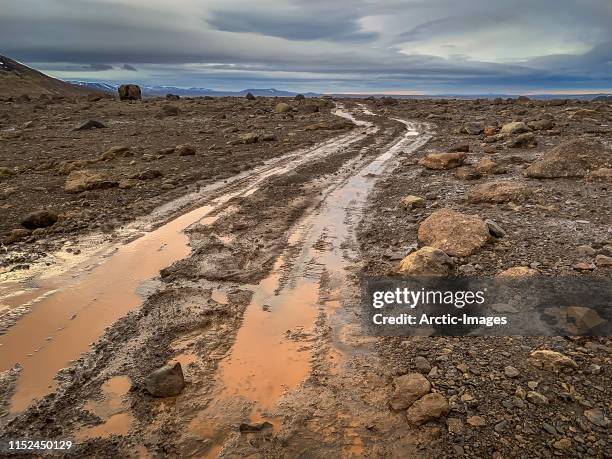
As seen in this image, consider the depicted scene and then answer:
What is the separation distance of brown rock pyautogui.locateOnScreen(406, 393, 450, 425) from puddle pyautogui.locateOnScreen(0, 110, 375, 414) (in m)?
1.46

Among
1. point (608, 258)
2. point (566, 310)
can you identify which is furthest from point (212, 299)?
point (608, 258)

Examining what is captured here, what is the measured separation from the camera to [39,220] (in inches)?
351

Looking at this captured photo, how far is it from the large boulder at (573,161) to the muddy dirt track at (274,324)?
107 millimetres

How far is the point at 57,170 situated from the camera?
14.2 metres

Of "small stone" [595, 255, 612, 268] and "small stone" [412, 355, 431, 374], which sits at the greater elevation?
"small stone" [595, 255, 612, 268]

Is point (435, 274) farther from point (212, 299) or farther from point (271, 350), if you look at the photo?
point (212, 299)

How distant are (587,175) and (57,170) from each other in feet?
53.3

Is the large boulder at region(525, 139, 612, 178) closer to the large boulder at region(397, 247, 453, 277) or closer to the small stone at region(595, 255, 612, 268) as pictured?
the small stone at region(595, 255, 612, 268)

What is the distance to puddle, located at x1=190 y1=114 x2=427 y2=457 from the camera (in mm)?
4353

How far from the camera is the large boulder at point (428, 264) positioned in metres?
6.41

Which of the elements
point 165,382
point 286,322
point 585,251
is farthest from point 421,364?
point 585,251

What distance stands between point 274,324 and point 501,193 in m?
6.95

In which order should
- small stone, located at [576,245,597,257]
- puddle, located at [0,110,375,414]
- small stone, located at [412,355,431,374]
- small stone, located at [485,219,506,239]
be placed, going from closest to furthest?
small stone, located at [412,355,431,374] < puddle, located at [0,110,375,414] < small stone, located at [576,245,597,257] < small stone, located at [485,219,506,239]

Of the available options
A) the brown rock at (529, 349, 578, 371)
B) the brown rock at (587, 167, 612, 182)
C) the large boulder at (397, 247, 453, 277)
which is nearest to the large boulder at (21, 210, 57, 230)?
the large boulder at (397, 247, 453, 277)
